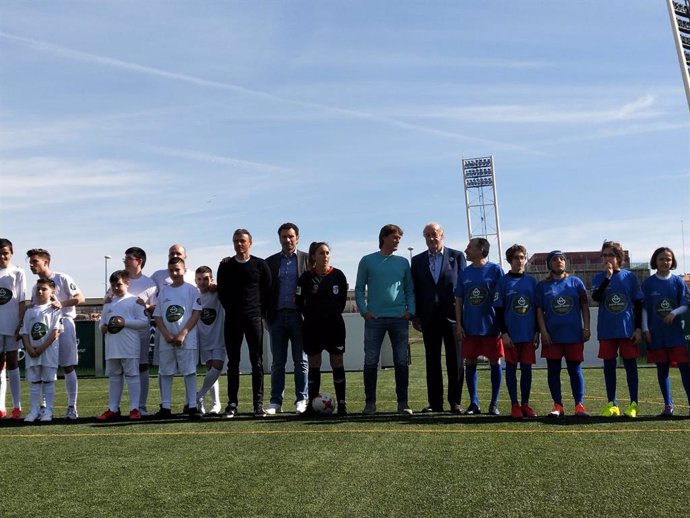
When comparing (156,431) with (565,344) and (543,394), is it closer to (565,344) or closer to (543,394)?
(565,344)

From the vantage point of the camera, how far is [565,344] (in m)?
7.36

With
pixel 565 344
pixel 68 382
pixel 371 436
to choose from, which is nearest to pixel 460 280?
pixel 565 344

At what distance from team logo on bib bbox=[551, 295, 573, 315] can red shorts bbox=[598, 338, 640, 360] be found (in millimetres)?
612

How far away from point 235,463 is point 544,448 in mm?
2186

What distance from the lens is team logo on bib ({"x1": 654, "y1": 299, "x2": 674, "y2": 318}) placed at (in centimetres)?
758

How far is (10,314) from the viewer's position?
823 cm

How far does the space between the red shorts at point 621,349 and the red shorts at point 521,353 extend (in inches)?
29.8

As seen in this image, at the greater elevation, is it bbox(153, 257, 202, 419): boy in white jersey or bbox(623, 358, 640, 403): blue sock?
bbox(153, 257, 202, 419): boy in white jersey

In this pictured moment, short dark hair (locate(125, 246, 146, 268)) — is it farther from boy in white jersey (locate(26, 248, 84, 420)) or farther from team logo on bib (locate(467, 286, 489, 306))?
team logo on bib (locate(467, 286, 489, 306))

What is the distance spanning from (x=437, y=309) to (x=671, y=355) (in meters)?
2.35

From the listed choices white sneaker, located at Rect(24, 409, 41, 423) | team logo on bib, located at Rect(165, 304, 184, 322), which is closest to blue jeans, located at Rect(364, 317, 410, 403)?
team logo on bib, located at Rect(165, 304, 184, 322)

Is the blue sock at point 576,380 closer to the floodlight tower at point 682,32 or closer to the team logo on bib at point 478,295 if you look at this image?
the team logo on bib at point 478,295

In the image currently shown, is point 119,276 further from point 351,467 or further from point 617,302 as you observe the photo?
point 617,302

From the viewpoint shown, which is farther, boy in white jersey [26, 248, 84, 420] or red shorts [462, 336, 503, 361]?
boy in white jersey [26, 248, 84, 420]
